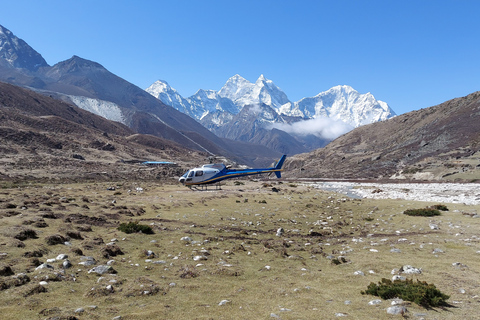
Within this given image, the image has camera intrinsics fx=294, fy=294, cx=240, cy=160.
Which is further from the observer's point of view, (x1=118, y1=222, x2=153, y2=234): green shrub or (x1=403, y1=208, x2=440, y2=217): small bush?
(x1=403, y1=208, x2=440, y2=217): small bush

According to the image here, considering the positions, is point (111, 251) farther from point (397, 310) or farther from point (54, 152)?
point (54, 152)

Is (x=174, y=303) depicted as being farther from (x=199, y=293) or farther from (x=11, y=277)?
(x=11, y=277)

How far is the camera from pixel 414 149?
116 meters

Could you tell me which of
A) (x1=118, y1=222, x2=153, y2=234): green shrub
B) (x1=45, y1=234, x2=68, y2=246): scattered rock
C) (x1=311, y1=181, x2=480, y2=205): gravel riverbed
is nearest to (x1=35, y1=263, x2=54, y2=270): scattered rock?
(x1=45, y1=234, x2=68, y2=246): scattered rock

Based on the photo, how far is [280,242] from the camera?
49.7ft

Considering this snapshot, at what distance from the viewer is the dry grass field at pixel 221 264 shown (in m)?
7.45

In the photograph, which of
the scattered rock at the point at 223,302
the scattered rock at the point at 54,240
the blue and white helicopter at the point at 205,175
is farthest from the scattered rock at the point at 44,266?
the blue and white helicopter at the point at 205,175

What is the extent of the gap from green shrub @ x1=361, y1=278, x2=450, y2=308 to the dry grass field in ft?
0.68

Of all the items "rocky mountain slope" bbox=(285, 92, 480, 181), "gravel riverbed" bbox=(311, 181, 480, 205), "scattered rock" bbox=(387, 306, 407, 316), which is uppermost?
"rocky mountain slope" bbox=(285, 92, 480, 181)

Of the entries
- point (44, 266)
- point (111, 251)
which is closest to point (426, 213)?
point (111, 251)

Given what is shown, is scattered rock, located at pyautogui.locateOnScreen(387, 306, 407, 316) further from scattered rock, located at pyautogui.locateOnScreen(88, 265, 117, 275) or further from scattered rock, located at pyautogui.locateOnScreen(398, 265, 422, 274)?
scattered rock, located at pyautogui.locateOnScreen(88, 265, 117, 275)

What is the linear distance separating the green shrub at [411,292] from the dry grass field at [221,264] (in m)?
0.21

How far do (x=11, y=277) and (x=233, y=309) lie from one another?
633cm

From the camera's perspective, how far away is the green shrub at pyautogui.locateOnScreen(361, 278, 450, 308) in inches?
300
